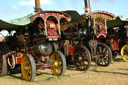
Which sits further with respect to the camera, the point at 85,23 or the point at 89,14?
the point at 85,23

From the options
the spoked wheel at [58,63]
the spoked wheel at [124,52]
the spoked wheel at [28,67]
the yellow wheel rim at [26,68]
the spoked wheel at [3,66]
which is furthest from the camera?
the spoked wheel at [124,52]

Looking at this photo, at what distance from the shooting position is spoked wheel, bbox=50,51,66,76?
245 inches

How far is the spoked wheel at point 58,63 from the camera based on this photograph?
6.21 meters

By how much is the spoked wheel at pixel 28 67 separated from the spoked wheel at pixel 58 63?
1110 mm

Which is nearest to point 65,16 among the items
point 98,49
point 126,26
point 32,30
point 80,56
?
point 32,30

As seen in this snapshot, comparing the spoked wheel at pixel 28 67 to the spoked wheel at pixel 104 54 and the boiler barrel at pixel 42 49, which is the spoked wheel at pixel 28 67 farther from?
the spoked wheel at pixel 104 54

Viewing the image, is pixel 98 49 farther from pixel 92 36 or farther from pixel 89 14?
pixel 89 14

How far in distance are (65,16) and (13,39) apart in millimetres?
2733

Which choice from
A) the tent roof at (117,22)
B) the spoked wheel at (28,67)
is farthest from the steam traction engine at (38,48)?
the tent roof at (117,22)

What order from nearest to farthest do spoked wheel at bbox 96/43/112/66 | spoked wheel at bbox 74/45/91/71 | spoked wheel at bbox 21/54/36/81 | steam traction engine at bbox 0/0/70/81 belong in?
spoked wheel at bbox 21/54/36/81 < steam traction engine at bbox 0/0/70/81 < spoked wheel at bbox 74/45/91/71 < spoked wheel at bbox 96/43/112/66

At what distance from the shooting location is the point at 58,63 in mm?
6629

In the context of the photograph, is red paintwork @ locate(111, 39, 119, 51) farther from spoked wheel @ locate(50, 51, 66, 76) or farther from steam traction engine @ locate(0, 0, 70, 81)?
spoked wheel @ locate(50, 51, 66, 76)

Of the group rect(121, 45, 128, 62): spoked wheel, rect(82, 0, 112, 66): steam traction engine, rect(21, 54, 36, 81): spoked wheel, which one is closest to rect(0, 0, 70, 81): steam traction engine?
rect(21, 54, 36, 81): spoked wheel

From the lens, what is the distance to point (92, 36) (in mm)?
8148
